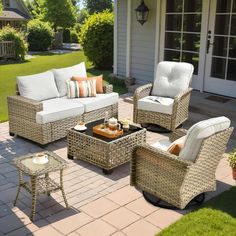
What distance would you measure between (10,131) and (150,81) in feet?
13.8

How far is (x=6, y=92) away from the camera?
8539 millimetres

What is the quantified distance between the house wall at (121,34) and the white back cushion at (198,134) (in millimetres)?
6227

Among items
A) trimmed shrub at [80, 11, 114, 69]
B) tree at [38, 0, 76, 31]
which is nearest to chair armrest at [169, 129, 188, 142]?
trimmed shrub at [80, 11, 114, 69]

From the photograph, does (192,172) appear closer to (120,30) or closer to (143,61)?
(143,61)

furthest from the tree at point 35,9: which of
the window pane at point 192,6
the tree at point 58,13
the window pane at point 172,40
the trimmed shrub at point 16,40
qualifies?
the window pane at point 192,6

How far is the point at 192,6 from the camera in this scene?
772 cm

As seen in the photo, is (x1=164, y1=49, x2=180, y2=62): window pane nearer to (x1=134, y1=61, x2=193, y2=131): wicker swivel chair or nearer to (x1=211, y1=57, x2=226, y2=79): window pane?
(x1=211, y1=57, x2=226, y2=79): window pane

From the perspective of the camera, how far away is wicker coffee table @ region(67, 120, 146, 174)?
4500 mm

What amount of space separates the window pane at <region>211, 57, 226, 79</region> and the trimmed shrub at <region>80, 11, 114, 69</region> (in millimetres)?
4503

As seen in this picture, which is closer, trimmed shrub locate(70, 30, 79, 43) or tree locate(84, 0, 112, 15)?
trimmed shrub locate(70, 30, 79, 43)

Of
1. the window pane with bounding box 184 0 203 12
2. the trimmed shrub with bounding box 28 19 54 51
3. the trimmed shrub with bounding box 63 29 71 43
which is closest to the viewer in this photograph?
the window pane with bounding box 184 0 203 12

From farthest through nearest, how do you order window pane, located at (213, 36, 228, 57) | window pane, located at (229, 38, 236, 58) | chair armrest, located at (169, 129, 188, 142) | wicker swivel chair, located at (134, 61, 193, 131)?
window pane, located at (213, 36, 228, 57) → window pane, located at (229, 38, 236, 58) → wicker swivel chair, located at (134, 61, 193, 131) → chair armrest, located at (169, 129, 188, 142)

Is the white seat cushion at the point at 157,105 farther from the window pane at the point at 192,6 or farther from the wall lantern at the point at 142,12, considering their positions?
the wall lantern at the point at 142,12

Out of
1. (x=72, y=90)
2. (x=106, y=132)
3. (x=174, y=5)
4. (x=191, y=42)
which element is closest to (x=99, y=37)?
(x=174, y=5)
